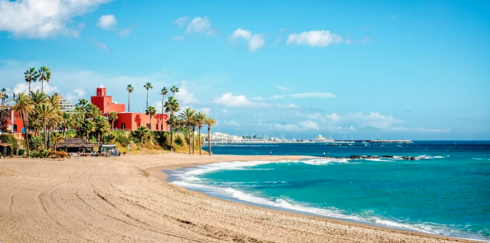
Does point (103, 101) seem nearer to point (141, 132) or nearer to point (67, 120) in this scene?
point (141, 132)

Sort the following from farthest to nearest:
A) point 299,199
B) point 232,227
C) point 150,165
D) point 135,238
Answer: point 150,165 < point 299,199 < point 232,227 < point 135,238

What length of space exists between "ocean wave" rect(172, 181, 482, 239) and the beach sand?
1589mm

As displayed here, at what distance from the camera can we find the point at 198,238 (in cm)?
1277

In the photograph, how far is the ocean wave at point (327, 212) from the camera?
57.7 feet

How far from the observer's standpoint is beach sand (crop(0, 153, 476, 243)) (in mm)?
12867

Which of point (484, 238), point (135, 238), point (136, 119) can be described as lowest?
point (484, 238)

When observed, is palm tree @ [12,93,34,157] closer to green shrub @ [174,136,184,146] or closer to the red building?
the red building

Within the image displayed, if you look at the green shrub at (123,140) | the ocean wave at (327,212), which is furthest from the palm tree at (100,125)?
the ocean wave at (327,212)

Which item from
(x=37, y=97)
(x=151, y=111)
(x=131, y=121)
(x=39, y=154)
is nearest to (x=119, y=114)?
(x=131, y=121)

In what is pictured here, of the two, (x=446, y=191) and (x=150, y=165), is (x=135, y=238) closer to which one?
(x=446, y=191)

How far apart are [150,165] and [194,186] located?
61.8 feet

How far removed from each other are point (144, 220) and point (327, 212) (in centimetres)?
1041

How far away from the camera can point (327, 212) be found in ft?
69.6

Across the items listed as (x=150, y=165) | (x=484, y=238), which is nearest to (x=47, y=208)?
(x=484, y=238)
